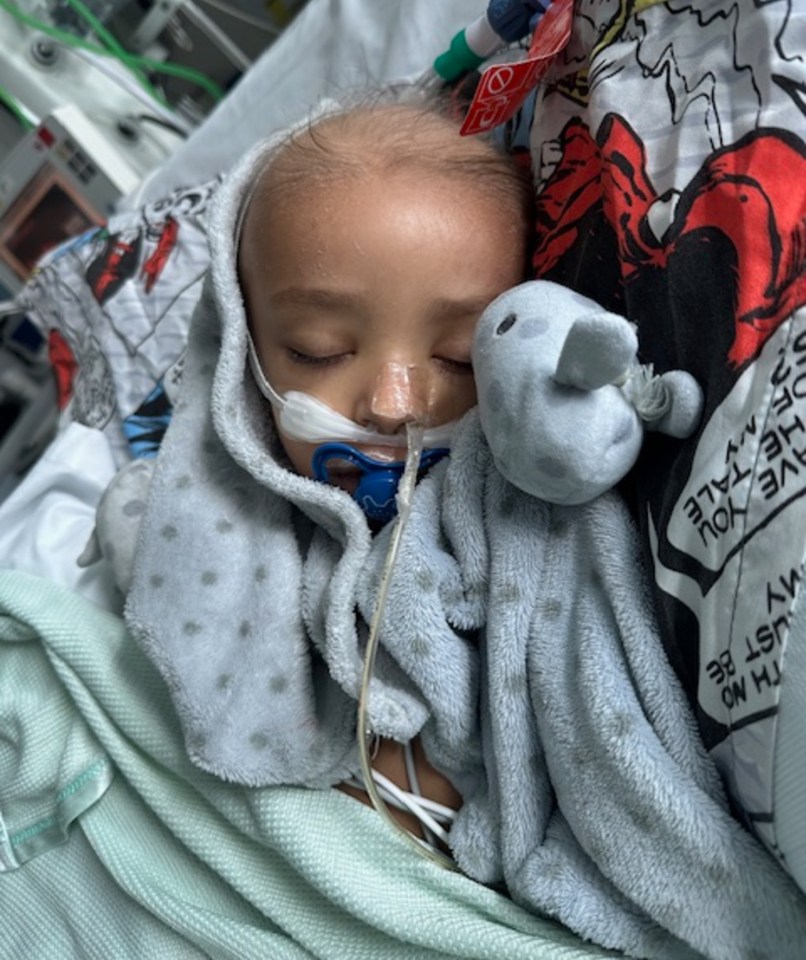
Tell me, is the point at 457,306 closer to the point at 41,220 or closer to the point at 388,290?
the point at 388,290

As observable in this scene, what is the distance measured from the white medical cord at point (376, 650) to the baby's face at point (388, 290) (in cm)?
3

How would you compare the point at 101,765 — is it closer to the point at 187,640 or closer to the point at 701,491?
the point at 187,640

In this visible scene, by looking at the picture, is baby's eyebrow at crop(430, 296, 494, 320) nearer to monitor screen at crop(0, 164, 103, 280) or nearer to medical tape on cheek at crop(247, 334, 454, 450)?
medical tape on cheek at crop(247, 334, 454, 450)

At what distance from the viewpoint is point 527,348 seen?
72cm

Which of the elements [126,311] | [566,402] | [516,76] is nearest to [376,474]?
[566,402]

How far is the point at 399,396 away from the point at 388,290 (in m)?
0.10

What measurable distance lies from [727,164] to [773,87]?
59 mm

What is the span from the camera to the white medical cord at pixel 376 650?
0.83 meters

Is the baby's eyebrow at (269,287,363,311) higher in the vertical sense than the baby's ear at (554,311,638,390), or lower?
higher

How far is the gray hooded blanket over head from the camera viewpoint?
69 cm

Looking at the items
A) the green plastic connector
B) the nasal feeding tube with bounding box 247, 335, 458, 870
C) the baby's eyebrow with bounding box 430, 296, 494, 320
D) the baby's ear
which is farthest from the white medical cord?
the green plastic connector

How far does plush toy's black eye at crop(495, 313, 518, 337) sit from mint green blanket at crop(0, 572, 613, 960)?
44 cm

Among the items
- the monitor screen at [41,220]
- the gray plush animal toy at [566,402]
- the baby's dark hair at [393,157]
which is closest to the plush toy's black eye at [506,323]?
the gray plush animal toy at [566,402]

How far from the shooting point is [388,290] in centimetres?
90
